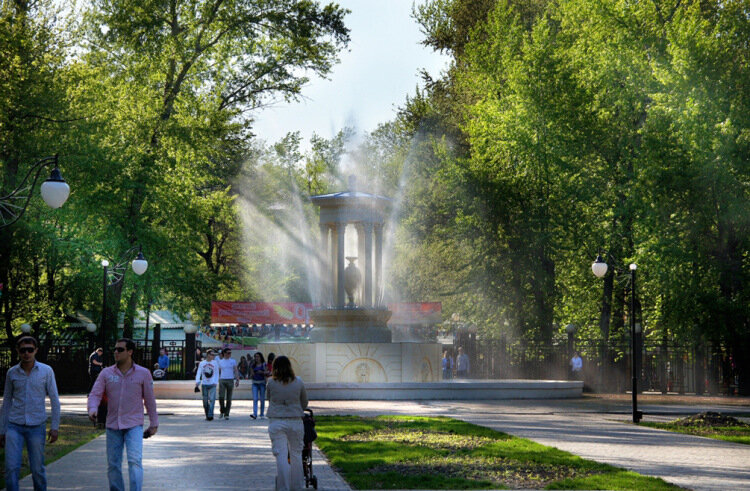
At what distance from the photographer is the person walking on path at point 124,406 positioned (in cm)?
1042

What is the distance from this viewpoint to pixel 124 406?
34.4ft

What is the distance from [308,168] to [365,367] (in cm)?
4137

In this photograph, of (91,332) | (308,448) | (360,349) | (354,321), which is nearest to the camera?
(308,448)

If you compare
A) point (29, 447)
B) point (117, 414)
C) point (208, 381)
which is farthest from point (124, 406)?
point (208, 381)

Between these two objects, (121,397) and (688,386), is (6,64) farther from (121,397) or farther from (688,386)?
(688,386)

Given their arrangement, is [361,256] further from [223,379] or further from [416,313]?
[416,313]

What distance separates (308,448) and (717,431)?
1313 centimetres

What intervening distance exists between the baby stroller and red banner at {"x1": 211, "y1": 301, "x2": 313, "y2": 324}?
1934 inches

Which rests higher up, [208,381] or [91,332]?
[91,332]

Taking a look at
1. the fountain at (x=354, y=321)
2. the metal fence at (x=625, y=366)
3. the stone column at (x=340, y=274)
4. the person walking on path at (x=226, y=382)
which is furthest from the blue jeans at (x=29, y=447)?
the metal fence at (x=625, y=366)

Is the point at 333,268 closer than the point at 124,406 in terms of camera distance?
No

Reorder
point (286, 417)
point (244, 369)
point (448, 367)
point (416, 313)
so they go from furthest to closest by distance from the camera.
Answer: point (416, 313) < point (244, 369) < point (448, 367) < point (286, 417)

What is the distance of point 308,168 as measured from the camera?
7469cm

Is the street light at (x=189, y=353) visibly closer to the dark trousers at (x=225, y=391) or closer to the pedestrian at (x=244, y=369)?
the pedestrian at (x=244, y=369)
